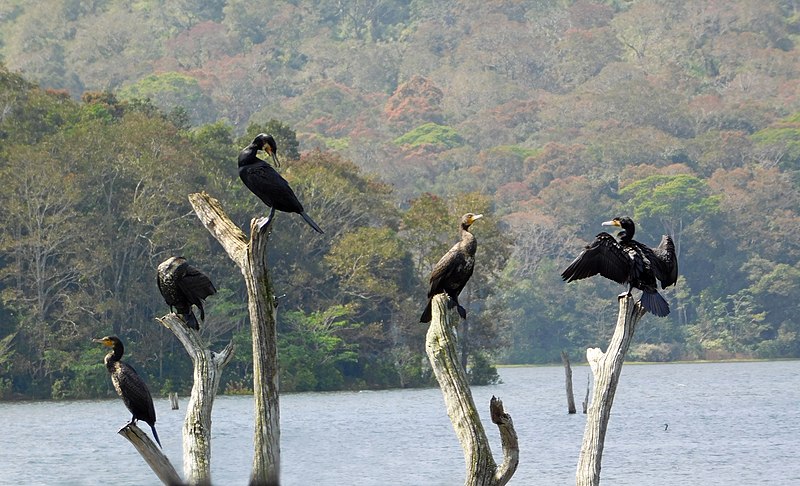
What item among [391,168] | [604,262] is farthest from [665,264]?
[391,168]

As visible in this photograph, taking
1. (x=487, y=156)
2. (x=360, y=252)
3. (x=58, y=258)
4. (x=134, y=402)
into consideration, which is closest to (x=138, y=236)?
(x=58, y=258)

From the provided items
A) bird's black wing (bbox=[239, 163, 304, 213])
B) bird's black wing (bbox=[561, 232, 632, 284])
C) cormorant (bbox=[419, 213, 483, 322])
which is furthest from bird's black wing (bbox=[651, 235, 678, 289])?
bird's black wing (bbox=[239, 163, 304, 213])

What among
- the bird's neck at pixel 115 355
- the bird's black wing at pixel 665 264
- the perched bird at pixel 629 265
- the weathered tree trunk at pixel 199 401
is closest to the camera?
the weathered tree trunk at pixel 199 401

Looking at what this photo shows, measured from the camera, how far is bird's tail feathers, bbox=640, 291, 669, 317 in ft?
44.3

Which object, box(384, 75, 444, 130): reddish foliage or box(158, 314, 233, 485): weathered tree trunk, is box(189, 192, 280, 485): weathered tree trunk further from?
box(384, 75, 444, 130): reddish foliage

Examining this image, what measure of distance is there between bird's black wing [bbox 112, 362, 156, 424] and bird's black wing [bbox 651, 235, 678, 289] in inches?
173

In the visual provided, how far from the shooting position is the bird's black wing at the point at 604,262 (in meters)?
13.6

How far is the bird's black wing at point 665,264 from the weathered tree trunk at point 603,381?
1.88ft

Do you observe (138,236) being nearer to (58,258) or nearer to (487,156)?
(58,258)

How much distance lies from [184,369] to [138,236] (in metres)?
4.70

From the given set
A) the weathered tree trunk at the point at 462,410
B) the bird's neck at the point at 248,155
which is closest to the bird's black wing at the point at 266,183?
the bird's neck at the point at 248,155

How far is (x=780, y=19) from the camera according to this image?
137125 millimetres

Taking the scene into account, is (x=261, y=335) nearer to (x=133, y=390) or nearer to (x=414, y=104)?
(x=133, y=390)

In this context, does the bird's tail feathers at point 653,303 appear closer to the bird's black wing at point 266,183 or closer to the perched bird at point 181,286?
the bird's black wing at point 266,183
